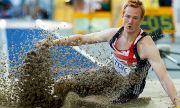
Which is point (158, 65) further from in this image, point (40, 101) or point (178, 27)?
point (178, 27)

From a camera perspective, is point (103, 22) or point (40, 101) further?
point (103, 22)

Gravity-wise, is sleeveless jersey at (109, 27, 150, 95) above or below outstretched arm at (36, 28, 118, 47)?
below

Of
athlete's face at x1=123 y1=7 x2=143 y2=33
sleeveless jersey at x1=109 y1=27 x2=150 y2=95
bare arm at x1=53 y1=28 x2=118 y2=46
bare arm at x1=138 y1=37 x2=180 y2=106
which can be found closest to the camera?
bare arm at x1=138 y1=37 x2=180 y2=106

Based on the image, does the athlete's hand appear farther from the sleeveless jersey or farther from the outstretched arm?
the sleeveless jersey

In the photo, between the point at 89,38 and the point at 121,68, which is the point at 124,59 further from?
the point at 89,38

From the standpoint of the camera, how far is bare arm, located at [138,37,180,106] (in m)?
5.24

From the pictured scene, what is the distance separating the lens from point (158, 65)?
5.31 meters

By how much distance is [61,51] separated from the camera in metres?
5.70

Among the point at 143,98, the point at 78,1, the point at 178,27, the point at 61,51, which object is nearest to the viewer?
the point at 61,51

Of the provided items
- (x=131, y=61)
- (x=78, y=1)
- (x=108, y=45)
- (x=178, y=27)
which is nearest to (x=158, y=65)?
(x=131, y=61)

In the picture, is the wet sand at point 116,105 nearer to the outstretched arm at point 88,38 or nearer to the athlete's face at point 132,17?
the outstretched arm at point 88,38

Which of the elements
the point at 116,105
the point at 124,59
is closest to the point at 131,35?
the point at 124,59

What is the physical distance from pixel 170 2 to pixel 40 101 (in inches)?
508

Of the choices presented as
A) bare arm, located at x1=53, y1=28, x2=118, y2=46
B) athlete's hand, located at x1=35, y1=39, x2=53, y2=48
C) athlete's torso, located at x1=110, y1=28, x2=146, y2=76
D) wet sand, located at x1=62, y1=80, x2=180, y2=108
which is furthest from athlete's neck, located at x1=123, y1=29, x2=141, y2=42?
athlete's hand, located at x1=35, y1=39, x2=53, y2=48
